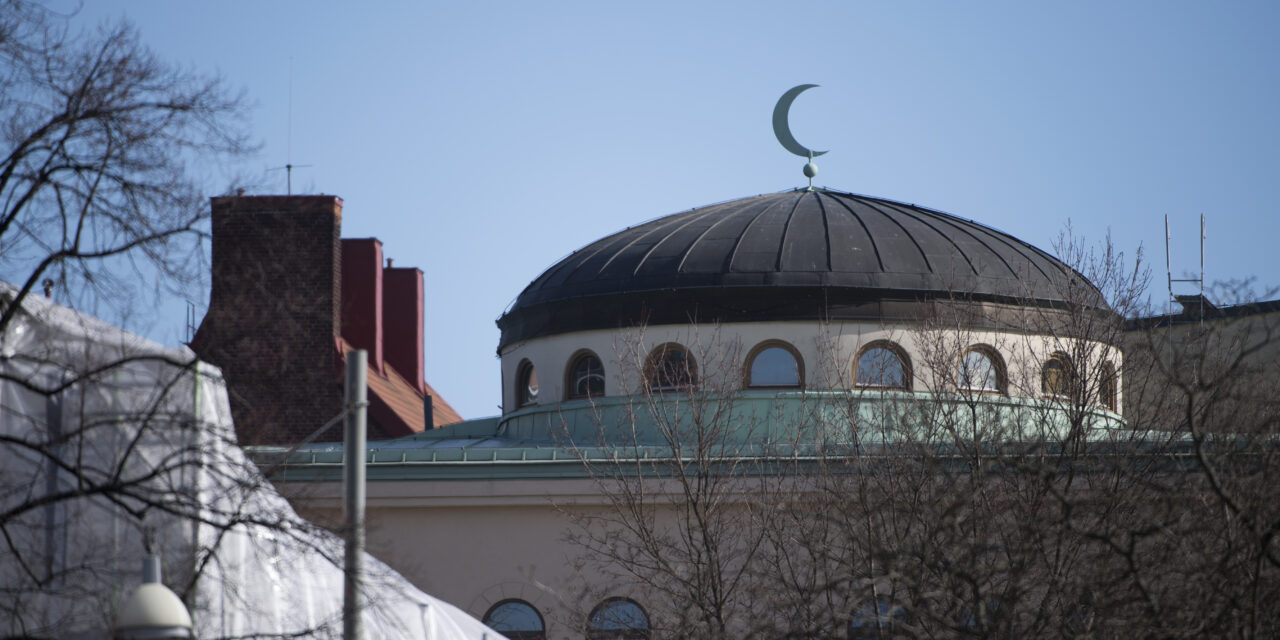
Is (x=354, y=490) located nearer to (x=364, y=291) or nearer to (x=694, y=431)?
(x=694, y=431)

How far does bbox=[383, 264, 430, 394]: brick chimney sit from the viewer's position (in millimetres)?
46625

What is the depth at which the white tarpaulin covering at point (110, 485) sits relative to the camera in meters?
14.7

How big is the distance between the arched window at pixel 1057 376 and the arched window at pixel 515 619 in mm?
8216

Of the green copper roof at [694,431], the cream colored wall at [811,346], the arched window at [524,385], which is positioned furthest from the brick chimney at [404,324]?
the cream colored wall at [811,346]

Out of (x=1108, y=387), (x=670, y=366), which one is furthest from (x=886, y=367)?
(x=1108, y=387)

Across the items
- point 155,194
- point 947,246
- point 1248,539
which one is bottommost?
point 1248,539

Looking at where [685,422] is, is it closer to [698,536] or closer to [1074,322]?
[698,536]

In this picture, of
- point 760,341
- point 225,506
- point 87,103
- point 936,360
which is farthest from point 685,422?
point 87,103

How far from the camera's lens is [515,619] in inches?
1116

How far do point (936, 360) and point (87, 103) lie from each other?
14.1 m

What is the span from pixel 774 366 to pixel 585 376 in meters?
3.30

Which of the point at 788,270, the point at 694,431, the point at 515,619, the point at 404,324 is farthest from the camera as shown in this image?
the point at 404,324

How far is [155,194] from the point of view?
15594mm

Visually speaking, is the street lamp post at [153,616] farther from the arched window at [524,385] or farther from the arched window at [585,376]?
the arched window at [524,385]
